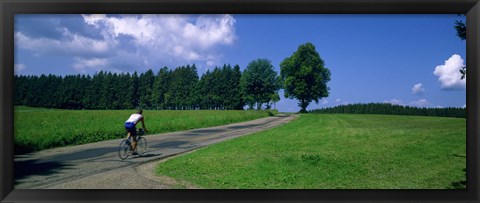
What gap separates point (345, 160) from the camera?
32.1 feet

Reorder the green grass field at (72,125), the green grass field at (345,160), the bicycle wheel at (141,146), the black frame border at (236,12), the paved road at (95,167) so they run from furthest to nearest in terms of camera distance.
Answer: the bicycle wheel at (141,146) → the green grass field at (72,125) → the green grass field at (345,160) → the paved road at (95,167) → the black frame border at (236,12)

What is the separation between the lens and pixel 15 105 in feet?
19.4

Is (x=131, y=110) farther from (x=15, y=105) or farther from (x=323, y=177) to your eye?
(x=323, y=177)

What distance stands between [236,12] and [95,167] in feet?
18.2

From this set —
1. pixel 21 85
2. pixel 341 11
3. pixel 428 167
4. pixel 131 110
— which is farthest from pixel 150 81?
pixel 428 167

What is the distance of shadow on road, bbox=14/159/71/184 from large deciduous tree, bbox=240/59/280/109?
537 cm

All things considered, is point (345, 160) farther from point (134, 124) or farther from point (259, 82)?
point (134, 124)

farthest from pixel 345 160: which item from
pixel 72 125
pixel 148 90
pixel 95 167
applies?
pixel 72 125

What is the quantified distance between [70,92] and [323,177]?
7.10 meters

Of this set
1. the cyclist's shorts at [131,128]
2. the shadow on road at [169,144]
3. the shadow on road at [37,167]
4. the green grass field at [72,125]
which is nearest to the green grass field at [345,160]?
the cyclist's shorts at [131,128]

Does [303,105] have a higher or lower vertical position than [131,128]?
higher

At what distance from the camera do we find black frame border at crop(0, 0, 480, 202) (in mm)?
5578

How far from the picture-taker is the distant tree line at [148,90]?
30.6ft

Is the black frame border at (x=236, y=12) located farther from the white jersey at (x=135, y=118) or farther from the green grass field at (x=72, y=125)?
the white jersey at (x=135, y=118)
